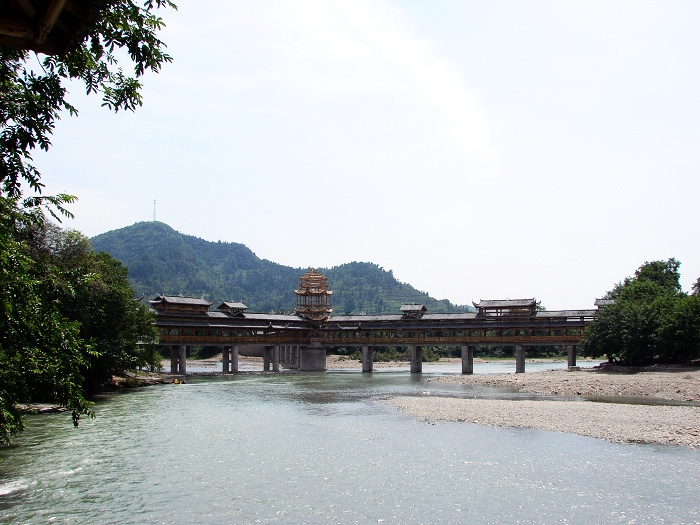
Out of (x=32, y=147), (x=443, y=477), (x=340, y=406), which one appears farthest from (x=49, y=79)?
(x=340, y=406)

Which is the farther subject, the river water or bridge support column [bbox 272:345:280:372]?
bridge support column [bbox 272:345:280:372]

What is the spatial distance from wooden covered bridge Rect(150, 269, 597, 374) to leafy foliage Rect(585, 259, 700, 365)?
5.74 m

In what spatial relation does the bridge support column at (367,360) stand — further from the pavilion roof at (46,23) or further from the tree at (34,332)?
the pavilion roof at (46,23)

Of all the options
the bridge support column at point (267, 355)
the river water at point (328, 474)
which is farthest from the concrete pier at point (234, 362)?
the river water at point (328, 474)

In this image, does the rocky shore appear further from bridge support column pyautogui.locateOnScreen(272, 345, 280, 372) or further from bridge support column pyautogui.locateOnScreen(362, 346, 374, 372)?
bridge support column pyautogui.locateOnScreen(272, 345, 280, 372)

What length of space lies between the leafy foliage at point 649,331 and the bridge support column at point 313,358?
35168mm

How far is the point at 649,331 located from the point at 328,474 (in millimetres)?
46593

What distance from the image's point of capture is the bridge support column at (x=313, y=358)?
253 ft

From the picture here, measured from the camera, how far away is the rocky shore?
2541 centimetres

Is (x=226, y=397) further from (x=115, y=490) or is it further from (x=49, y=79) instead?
(x=49, y=79)

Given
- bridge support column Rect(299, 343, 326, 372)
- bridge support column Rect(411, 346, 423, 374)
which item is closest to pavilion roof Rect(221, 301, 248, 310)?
bridge support column Rect(299, 343, 326, 372)

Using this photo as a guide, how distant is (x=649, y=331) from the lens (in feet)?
177

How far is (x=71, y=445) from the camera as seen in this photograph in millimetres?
22406

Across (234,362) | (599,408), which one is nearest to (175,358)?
(234,362)
